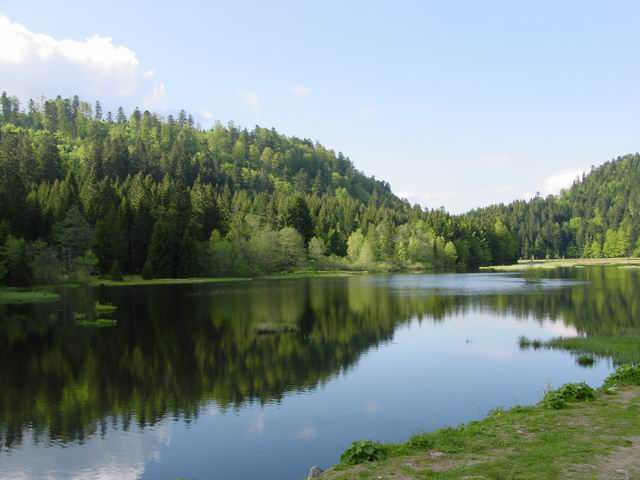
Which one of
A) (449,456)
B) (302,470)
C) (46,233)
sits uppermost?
(46,233)

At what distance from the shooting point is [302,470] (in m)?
18.6

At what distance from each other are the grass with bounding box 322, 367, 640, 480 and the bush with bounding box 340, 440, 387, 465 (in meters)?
0.20

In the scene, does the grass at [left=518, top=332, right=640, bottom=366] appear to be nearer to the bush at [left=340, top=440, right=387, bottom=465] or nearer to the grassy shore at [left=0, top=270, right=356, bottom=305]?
the bush at [left=340, top=440, right=387, bottom=465]

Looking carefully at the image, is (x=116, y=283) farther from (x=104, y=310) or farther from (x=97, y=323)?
(x=97, y=323)

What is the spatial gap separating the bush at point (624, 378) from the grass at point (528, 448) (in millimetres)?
4398

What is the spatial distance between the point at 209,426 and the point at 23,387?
13206 mm

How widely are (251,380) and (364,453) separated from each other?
16.0 meters

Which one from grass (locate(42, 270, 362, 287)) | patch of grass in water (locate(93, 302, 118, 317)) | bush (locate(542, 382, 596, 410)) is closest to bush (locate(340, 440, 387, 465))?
bush (locate(542, 382, 596, 410))

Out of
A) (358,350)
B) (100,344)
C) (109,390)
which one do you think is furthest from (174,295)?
Result: (109,390)

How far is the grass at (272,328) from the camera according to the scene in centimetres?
4750

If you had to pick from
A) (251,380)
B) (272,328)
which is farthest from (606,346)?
(272,328)

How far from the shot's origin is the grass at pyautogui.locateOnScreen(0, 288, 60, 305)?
74031 millimetres

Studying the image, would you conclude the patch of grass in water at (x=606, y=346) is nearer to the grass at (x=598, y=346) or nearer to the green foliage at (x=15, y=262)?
the grass at (x=598, y=346)

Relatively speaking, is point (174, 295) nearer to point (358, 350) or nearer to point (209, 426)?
point (358, 350)
